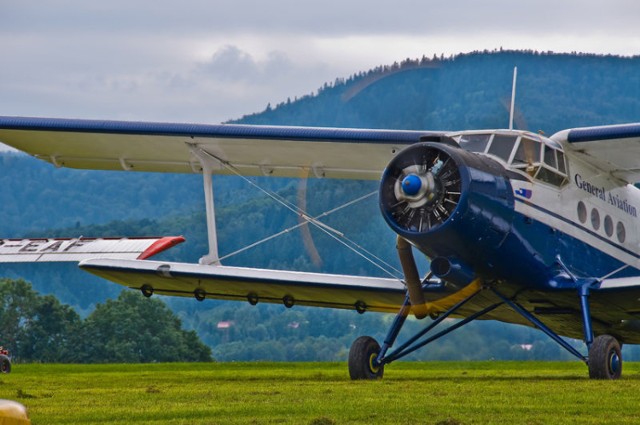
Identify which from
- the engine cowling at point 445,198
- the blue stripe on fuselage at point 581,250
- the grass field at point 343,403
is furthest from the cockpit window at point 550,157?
the grass field at point 343,403

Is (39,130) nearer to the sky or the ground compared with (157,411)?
nearer to the sky

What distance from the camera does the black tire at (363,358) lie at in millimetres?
17688

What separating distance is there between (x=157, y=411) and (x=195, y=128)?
9.35 metres

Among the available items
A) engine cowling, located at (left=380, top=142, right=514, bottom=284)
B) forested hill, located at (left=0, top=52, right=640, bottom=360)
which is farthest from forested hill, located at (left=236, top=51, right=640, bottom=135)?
engine cowling, located at (left=380, top=142, right=514, bottom=284)

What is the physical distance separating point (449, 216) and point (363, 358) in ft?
9.15

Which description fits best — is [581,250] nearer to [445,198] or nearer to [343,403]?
[445,198]

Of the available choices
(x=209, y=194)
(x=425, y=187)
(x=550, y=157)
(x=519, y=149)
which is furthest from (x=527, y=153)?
(x=209, y=194)

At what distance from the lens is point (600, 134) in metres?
18.3

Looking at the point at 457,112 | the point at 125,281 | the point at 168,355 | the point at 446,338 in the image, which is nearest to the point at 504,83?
the point at 457,112

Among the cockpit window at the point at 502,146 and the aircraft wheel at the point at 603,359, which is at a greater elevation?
the cockpit window at the point at 502,146

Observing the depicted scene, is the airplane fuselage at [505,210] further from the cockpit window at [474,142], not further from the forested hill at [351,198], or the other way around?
the forested hill at [351,198]

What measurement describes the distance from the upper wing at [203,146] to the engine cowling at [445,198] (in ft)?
10.0

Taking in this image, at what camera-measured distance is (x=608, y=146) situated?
733 inches

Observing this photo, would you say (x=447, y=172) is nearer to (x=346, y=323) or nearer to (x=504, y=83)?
(x=346, y=323)
